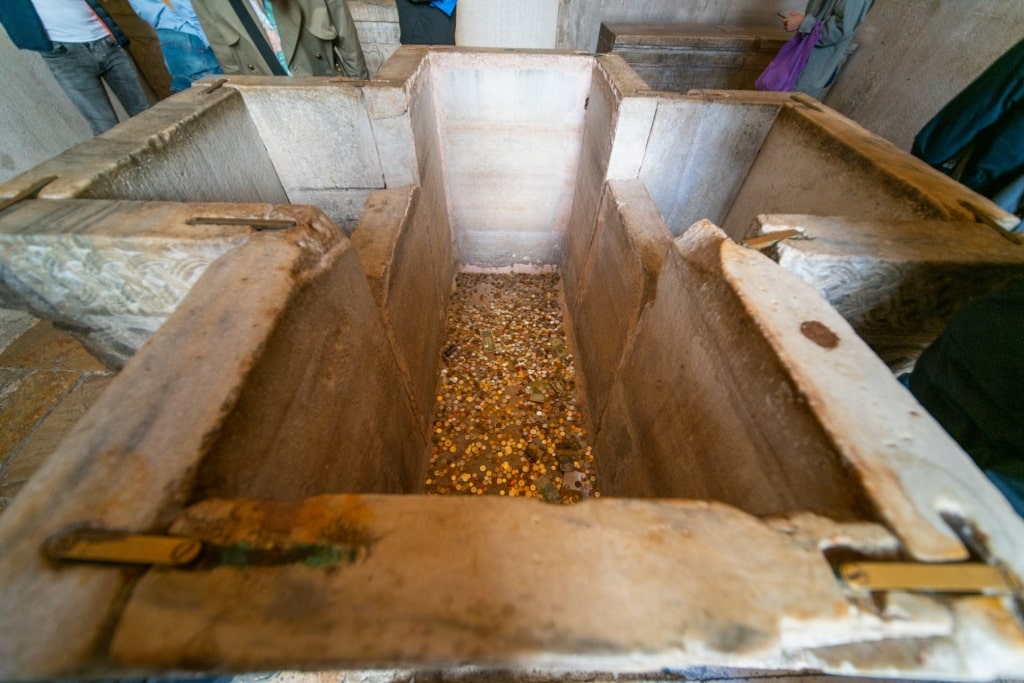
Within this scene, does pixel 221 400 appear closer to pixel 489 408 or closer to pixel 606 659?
pixel 606 659

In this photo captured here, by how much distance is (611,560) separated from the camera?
97cm

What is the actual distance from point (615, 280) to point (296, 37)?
3.87m

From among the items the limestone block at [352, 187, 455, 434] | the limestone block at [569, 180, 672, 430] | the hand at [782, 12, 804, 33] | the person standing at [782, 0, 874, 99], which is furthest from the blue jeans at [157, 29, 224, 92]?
the hand at [782, 12, 804, 33]

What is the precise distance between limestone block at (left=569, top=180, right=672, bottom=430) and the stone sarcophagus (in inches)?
1.4

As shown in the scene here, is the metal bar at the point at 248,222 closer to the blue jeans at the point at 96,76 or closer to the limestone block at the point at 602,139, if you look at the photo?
the limestone block at the point at 602,139

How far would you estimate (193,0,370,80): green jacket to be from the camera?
3.52 meters

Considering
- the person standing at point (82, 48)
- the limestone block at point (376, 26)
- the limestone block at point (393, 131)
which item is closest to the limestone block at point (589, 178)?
the limestone block at point (393, 131)

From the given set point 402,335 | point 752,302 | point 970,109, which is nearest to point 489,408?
point 402,335

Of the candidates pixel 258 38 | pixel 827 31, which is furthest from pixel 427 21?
pixel 827 31

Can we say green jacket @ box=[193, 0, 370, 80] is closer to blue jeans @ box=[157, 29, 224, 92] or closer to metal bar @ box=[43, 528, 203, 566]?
blue jeans @ box=[157, 29, 224, 92]

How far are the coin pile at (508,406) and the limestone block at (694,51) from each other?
12.2 ft

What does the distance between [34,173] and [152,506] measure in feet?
7.80

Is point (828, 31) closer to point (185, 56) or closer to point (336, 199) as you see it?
point (336, 199)

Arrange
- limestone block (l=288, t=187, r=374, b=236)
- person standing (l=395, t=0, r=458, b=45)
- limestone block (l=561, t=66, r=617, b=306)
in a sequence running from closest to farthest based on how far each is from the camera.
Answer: limestone block (l=561, t=66, r=617, b=306) < limestone block (l=288, t=187, r=374, b=236) < person standing (l=395, t=0, r=458, b=45)
